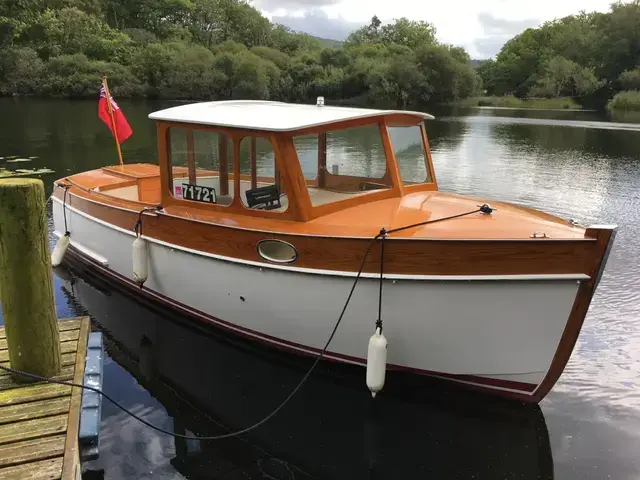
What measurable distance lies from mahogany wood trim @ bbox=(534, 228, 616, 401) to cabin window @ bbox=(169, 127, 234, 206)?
3.99 meters

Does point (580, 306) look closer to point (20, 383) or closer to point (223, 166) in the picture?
point (223, 166)

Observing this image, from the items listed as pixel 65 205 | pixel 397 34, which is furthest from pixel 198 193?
pixel 397 34

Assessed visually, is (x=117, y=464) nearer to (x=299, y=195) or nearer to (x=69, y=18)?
(x=299, y=195)

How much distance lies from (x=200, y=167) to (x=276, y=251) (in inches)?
71.9

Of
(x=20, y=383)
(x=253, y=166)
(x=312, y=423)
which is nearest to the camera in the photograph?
(x=20, y=383)

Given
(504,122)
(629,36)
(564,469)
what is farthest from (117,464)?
(629,36)

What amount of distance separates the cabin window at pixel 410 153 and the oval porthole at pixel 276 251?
1894 millimetres

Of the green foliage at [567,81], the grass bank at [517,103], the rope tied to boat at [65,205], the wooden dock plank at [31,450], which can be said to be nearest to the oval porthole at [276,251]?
the wooden dock plank at [31,450]

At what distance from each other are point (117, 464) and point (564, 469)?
401cm

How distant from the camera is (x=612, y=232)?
4562mm

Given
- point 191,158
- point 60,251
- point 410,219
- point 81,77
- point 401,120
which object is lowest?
point 60,251

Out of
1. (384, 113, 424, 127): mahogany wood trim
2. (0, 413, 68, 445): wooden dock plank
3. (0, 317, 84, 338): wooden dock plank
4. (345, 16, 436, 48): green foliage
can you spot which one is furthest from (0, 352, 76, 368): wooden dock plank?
(345, 16, 436, 48): green foliage

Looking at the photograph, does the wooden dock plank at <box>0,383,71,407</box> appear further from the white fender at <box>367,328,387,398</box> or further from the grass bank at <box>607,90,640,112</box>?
the grass bank at <box>607,90,640,112</box>

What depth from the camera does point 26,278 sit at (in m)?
4.21
